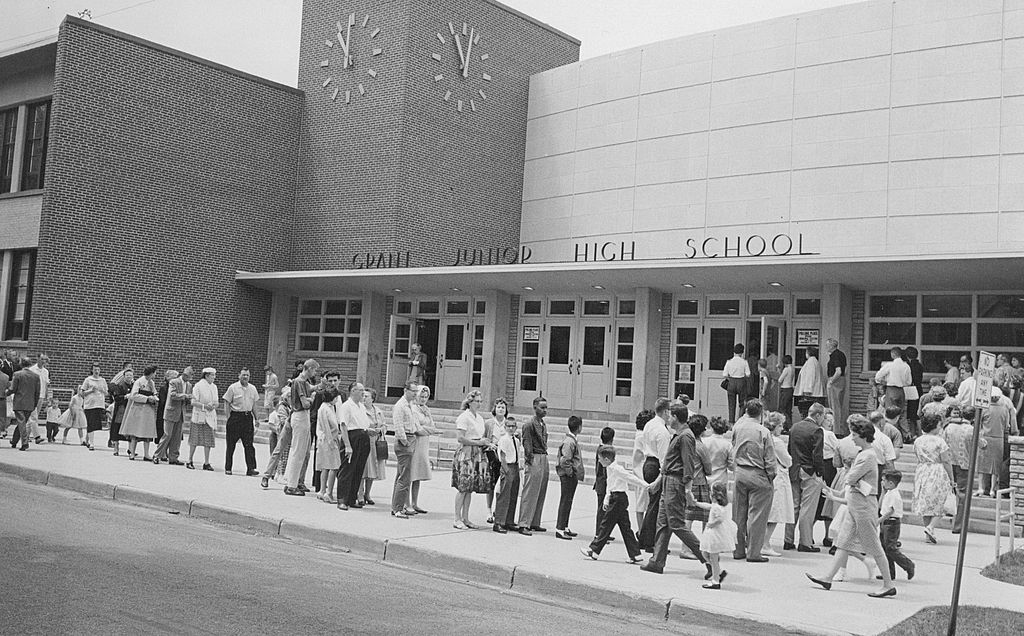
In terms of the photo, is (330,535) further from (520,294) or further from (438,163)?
(438,163)

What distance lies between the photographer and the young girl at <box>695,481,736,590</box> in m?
9.17

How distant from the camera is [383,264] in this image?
28.6 meters

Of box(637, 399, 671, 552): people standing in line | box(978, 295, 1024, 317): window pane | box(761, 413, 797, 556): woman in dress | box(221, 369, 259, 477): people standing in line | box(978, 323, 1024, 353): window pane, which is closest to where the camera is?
box(637, 399, 671, 552): people standing in line

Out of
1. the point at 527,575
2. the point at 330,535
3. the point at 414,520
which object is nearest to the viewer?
the point at 527,575

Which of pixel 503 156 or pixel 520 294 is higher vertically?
pixel 503 156

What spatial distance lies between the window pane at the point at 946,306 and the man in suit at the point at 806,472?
1040 centimetres

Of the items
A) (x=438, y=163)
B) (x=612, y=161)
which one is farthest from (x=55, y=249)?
(x=612, y=161)

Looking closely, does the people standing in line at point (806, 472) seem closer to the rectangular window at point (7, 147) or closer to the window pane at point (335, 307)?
the window pane at point (335, 307)

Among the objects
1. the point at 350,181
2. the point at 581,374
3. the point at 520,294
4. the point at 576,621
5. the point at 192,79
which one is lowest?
the point at 576,621

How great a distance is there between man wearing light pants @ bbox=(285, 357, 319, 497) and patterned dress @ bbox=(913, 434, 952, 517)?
8.80m

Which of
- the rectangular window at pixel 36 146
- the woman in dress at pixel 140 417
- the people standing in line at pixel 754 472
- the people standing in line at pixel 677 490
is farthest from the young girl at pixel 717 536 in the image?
the rectangular window at pixel 36 146

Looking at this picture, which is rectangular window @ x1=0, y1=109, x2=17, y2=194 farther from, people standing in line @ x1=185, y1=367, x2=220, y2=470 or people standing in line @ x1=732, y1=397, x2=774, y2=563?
people standing in line @ x1=732, y1=397, x2=774, y2=563

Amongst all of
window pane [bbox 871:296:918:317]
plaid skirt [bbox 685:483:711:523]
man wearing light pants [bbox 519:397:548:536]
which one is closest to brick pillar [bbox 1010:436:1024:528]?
plaid skirt [bbox 685:483:711:523]

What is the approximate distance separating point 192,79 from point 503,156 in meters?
9.96
